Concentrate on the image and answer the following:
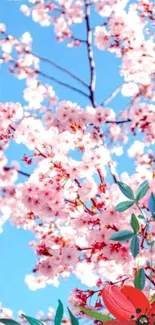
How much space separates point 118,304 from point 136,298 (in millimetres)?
54

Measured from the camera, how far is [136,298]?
1485mm

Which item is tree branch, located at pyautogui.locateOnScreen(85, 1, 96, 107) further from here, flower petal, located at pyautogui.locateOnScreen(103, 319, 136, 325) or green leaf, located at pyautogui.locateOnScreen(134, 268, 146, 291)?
flower petal, located at pyautogui.locateOnScreen(103, 319, 136, 325)

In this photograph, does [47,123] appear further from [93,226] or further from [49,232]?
[93,226]

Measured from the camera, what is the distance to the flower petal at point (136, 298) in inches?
58.4

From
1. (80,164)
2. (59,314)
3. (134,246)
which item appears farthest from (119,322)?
(80,164)

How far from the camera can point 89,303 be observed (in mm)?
4707

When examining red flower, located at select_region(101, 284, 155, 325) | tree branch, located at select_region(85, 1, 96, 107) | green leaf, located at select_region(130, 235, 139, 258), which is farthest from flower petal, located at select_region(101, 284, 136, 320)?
tree branch, located at select_region(85, 1, 96, 107)

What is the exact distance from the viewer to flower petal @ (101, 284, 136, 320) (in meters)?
1.47

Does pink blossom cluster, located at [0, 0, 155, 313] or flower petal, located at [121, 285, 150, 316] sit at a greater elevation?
pink blossom cluster, located at [0, 0, 155, 313]

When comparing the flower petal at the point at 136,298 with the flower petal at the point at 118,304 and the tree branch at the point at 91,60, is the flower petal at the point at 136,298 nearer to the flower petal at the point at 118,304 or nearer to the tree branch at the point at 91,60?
the flower petal at the point at 118,304

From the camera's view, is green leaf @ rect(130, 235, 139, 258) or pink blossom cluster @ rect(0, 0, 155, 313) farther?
pink blossom cluster @ rect(0, 0, 155, 313)

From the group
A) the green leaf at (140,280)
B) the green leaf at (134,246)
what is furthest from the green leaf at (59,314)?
the green leaf at (134,246)

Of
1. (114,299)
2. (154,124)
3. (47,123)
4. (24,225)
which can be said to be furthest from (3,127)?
(114,299)

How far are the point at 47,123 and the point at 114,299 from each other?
5504 mm
